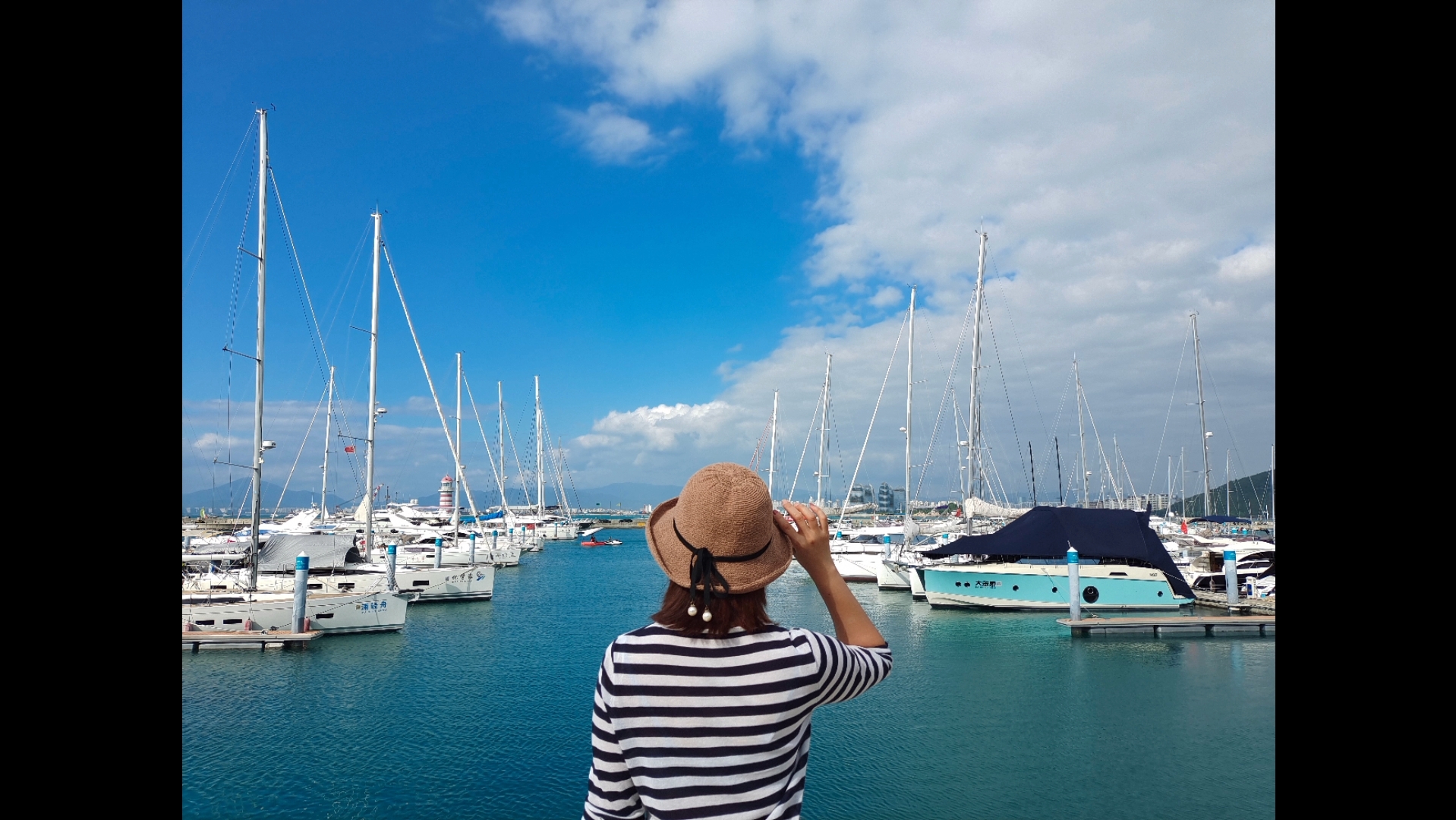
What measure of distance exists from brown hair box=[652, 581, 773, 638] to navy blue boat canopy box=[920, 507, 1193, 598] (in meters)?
24.5

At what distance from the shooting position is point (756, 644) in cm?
150

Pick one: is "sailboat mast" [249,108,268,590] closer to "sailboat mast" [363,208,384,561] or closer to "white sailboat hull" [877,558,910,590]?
"sailboat mast" [363,208,384,561]

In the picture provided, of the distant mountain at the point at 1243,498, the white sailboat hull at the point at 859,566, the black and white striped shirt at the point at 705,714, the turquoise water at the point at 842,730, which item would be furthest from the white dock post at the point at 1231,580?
the distant mountain at the point at 1243,498

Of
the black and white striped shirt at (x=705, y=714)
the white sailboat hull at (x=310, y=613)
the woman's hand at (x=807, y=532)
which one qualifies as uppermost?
the woman's hand at (x=807, y=532)

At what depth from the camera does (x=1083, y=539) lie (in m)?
24.0

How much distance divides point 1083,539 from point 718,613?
83.1 ft

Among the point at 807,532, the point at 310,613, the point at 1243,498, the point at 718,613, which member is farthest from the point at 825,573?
the point at 1243,498

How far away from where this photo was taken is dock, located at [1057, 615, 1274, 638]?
2042 centimetres

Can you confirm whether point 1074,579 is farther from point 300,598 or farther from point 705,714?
point 705,714

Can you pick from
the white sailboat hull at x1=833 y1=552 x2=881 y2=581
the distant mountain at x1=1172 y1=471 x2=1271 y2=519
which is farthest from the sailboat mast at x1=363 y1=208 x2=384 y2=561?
the distant mountain at x1=1172 y1=471 x2=1271 y2=519

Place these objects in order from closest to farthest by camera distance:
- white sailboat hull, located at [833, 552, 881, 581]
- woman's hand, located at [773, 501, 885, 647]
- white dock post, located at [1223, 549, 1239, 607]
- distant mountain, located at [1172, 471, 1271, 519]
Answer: woman's hand, located at [773, 501, 885, 647]
white dock post, located at [1223, 549, 1239, 607]
white sailboat hull, located at [833, 552, 881, 581]
distant mountain, located at [1172, 471, 1271, 519]

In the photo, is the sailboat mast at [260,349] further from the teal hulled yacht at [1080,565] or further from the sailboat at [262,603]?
the teal hulled yacht at [1080,565]

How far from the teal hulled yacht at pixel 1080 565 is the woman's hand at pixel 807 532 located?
2422cm

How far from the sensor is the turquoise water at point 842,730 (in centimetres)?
994
